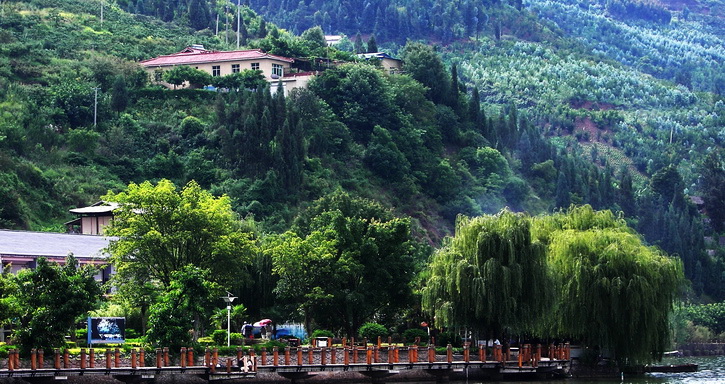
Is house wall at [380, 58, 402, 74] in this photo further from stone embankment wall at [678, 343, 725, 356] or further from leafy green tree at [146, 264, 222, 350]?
leafy green tree at [146, 264, 222, 350]

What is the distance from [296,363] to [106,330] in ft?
35.7

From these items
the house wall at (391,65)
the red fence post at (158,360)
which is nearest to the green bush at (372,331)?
the red fence post at (158,360)

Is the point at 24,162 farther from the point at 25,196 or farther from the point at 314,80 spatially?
the point at 314,80

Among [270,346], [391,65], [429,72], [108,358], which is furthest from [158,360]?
[391,65]

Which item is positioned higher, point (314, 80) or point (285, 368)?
point (314, 80)

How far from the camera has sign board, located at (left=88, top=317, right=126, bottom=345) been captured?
7456 cm

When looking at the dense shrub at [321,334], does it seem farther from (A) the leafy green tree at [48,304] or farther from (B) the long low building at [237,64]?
(B) the long low building at [237,64]

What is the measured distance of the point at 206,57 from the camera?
539ft

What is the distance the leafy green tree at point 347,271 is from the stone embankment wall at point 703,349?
154 feet

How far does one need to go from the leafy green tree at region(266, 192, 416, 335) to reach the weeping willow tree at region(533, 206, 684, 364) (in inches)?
468

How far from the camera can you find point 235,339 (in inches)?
3140

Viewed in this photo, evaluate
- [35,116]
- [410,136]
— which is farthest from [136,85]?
[410,136]

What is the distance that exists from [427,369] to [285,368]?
8829 millimetres

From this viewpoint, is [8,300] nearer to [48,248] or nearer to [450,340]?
[48,248]
